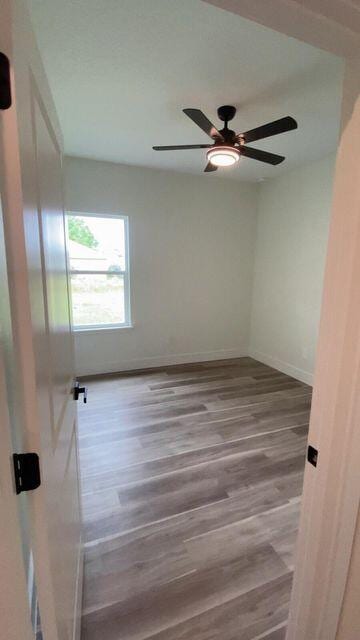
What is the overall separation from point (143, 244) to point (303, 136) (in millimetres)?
2105

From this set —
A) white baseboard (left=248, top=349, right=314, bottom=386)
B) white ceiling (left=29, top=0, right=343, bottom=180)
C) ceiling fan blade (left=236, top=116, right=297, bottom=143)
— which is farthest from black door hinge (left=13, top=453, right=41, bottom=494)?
white baseboard (left=248, top=349, right=314, bottom=386)

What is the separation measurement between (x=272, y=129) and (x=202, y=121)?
1.54 feet

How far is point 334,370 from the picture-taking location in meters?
0.76

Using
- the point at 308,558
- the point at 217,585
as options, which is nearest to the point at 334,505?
the point at 308,558

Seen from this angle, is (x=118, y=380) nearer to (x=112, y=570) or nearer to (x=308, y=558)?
(x=112, y=570)

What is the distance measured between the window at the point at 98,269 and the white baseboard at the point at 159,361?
540 millimetres

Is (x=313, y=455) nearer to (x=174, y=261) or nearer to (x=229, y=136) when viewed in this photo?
(x=229, y=136)

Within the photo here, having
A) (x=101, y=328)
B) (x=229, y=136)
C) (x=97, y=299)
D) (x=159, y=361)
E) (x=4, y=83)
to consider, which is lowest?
(x=159, y=361)

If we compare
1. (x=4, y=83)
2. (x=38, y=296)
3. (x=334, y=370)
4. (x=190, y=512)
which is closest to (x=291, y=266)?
(x=190, y=512)

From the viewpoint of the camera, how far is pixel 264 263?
169 inches

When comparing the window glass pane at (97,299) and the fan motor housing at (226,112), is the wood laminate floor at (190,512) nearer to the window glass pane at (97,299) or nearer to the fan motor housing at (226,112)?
the window glass pane at (97,299)

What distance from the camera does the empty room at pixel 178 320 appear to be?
0.62m

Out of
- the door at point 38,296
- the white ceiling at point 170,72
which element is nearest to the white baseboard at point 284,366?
the white ceiling at point 170,72

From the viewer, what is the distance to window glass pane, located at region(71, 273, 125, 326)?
365 centimetres
